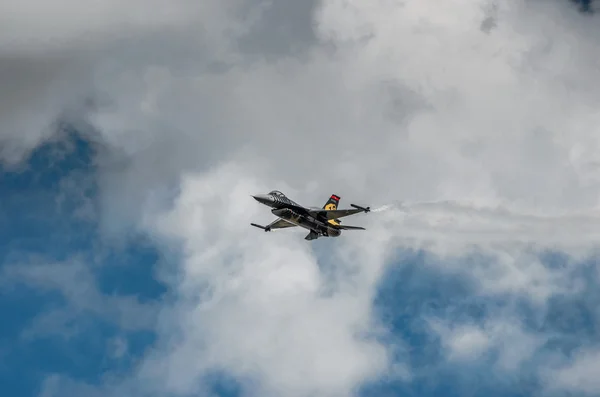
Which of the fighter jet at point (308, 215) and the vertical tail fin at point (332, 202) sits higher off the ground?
the vertical tail fin at point (332, 202)

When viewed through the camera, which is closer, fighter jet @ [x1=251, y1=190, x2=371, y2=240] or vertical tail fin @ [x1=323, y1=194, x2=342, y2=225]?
fighter jet @ [x1=251, y1=190, x2=371, y2=240]

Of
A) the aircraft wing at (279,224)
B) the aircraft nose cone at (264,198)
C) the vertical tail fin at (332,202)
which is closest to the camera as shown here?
the aircraft nose cone at (264,198)

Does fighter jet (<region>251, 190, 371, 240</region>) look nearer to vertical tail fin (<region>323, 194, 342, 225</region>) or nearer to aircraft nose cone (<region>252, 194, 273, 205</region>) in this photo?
aircraft nose cone (<region>252, 194, 273, 205</region>)

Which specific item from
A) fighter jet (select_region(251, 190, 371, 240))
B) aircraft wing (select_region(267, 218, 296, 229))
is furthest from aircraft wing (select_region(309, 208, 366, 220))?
aircraft wing (select_region(267, 218, 296, 229))

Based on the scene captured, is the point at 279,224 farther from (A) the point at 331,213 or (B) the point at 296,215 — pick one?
(A) the point at 331,213

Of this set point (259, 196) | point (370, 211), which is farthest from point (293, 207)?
point (370, 211)

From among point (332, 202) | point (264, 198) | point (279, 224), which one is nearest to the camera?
point (264, 198)

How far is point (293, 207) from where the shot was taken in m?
162

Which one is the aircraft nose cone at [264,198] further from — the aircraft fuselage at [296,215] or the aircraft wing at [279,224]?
the aircraft wing at [279,224]

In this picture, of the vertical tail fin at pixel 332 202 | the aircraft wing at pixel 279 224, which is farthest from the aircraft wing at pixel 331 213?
the vertical tail fin at pixel 332 202

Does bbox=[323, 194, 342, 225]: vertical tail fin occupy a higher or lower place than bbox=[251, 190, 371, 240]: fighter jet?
higher

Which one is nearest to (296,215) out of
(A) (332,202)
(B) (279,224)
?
(B) (279,224)

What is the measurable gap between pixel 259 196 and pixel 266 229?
15.4 meters

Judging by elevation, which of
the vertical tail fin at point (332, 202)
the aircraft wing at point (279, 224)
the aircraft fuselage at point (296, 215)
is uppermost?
the vertical tail fin at point (332, 202)
